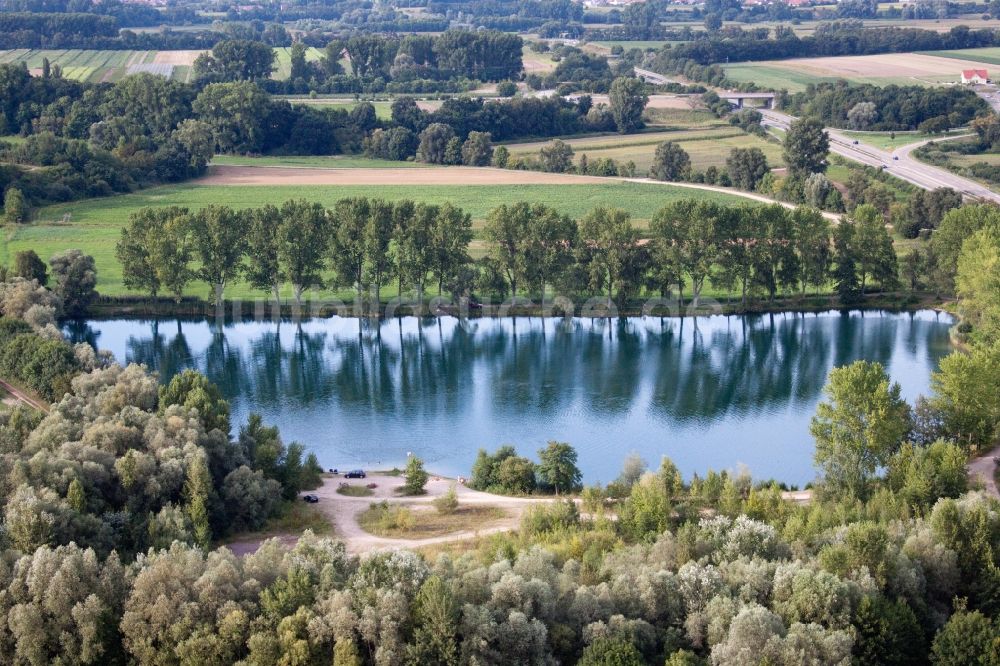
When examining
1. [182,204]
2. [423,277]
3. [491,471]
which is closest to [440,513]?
[491,471]

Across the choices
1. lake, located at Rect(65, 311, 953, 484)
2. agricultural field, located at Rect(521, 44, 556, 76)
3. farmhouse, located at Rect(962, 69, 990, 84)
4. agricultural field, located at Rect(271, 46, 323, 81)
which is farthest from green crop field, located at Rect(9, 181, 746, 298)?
agricultural field, located at Rect(521, 44, 556, 76)

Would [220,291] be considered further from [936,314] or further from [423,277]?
[936,314]

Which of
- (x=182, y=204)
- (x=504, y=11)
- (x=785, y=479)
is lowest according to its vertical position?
(x=785, y=479)

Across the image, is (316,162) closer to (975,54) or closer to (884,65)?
(884,65)

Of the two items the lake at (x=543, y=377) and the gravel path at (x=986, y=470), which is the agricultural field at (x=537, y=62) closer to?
the lake at (x=543, y=377)

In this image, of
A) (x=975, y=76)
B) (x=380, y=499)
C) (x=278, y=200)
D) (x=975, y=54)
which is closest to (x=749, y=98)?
(x=975, y=76)

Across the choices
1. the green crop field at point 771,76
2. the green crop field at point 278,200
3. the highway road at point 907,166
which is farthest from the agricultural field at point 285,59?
the highway road at point 907,166
